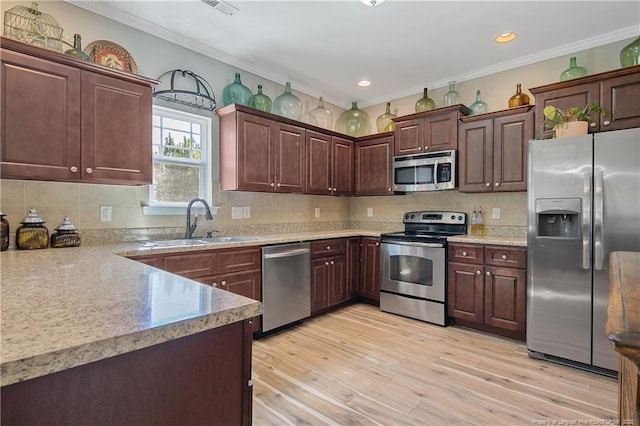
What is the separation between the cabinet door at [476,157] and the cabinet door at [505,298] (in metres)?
0.88

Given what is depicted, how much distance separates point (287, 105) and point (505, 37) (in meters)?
2.26

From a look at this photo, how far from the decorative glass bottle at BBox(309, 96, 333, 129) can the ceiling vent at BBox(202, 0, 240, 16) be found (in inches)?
68.8

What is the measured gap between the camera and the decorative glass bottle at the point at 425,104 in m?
3.95

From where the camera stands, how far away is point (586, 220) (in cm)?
239

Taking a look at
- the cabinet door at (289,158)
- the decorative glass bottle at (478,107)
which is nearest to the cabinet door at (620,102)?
the decorative glass bottle at (478,107)

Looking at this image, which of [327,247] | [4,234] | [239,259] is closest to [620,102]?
[327,247]

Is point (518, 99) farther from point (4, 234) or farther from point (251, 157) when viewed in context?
point (4, 234)

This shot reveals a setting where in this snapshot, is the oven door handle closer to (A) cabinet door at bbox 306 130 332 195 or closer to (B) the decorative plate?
(A) cabinet door at bbox 306 130 332 195

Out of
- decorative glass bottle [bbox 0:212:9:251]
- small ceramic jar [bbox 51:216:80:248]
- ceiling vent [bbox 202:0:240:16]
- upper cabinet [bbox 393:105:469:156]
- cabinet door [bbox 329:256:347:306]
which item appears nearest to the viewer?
decorative glass bottle [bbox 0:212:9:251]

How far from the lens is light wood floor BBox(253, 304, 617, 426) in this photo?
1.89 m

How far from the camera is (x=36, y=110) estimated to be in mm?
2031

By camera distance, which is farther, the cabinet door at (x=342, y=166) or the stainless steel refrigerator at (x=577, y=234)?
the cabinet door at (x=342, y=166)

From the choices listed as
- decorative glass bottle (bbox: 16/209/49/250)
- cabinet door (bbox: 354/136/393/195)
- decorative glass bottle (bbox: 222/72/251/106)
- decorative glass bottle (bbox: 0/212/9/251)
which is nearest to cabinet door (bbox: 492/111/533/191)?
cabinet door (bbox: 354/136/393/195)

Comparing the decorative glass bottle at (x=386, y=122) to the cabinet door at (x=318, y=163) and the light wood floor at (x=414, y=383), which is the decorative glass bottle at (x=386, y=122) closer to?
the cabinet door at (x=318, y=163)
